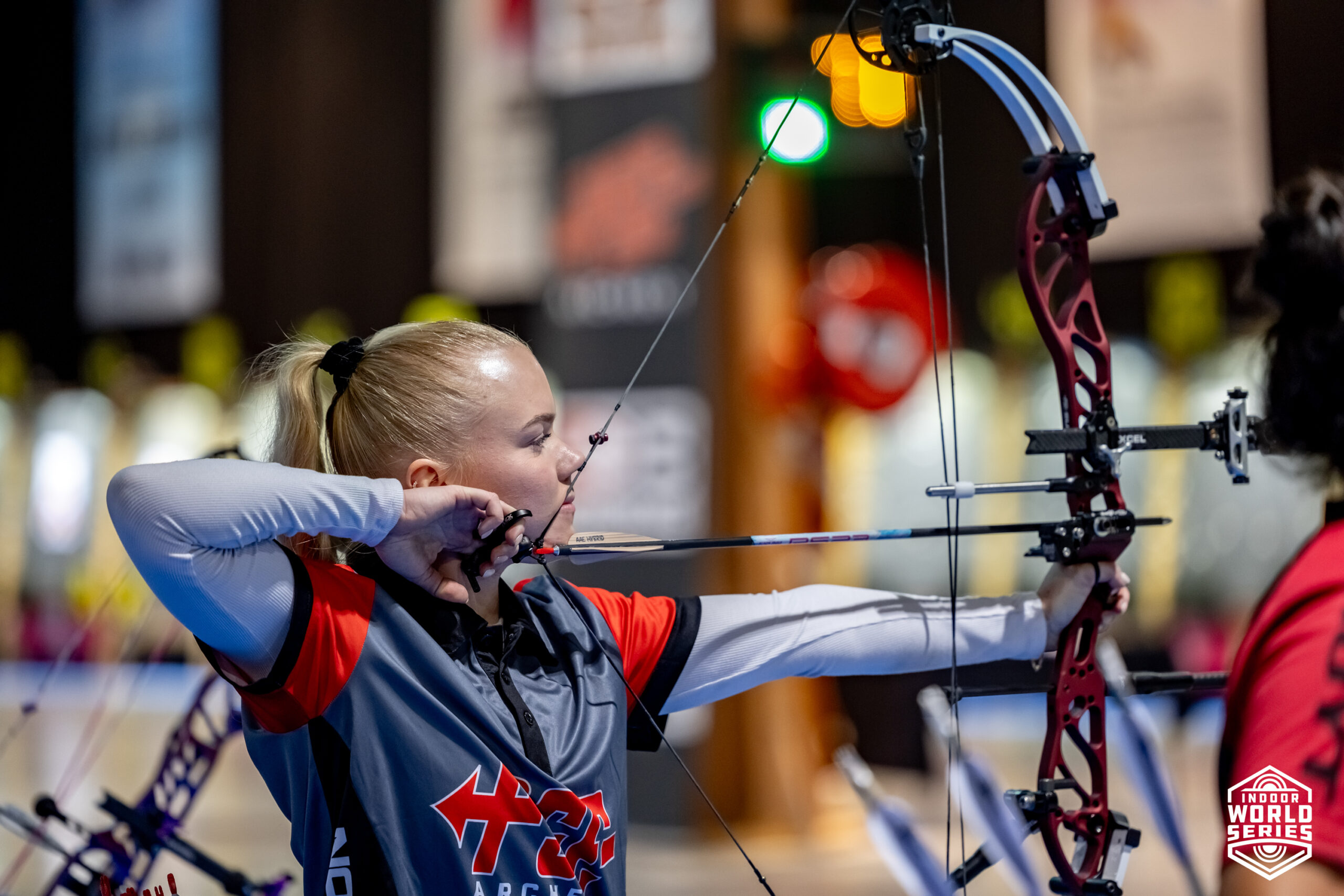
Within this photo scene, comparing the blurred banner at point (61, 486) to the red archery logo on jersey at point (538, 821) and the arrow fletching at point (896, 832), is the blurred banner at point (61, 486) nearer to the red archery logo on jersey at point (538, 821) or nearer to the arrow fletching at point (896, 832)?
the arrow fletching at point (896, 832)

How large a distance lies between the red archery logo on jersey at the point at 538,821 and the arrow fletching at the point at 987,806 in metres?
0.39

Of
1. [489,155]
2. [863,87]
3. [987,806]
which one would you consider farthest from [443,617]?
[489,155]

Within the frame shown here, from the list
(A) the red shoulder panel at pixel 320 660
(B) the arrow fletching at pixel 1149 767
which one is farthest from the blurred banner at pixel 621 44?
(A) the red shoulder panel at pixel 320 660

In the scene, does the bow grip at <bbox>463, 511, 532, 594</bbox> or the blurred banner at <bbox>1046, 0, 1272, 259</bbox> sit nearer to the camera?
the bow grip at <bbox>463, 511, 532, 594</bbox>

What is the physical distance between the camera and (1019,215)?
1.32 m

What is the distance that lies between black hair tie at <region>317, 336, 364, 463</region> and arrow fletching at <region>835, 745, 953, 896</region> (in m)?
0.85

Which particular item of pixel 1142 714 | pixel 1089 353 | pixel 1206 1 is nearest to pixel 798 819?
pixel 1142 714

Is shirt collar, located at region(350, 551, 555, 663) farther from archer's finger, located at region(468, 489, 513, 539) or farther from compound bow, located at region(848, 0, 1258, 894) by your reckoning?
compound bow, located at region(848, 0, 1258, 894)

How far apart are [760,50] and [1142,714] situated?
2751 mm

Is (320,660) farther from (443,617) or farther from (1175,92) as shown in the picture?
(1175,92)

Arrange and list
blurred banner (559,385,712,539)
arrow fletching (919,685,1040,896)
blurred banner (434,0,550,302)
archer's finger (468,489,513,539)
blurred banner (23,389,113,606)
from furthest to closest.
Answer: blurred banner (23,389,113,606) → blurred banner (434,0,550,302) → blurred banner (559,385,712,539) → arrow fletching (919,685,1040,896) → archer's finger (468,489,513,539)

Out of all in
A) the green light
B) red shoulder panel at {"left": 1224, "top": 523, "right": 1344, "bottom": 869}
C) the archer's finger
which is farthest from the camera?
the green light

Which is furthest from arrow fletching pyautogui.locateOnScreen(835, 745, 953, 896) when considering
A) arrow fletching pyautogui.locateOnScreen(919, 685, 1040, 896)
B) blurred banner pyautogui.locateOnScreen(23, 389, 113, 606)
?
blurred banner pyautogui.locateOnScreen(23, 389, 113, 606)

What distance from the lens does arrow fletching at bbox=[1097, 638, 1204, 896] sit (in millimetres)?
1670
